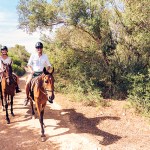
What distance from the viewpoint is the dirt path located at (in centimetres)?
811

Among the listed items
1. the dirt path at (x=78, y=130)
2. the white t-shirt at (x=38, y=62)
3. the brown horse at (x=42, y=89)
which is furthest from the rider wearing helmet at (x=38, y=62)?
the dirt path at (x=78, y=130)

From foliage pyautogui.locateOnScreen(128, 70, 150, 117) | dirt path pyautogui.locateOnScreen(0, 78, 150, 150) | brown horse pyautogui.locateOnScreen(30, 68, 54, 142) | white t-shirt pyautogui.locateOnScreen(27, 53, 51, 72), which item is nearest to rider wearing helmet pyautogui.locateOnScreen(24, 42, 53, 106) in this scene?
white t-shirt pyautogui.locateOnScreen(27, 53, 51, 72)

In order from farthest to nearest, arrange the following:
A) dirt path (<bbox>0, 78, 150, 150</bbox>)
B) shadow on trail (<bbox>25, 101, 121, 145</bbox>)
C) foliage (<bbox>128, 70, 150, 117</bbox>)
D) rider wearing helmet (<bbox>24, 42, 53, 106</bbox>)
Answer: foliage (<bbox>128, 70, 150, 117</bbox>)
rider wearing helmet (<bbox>24, 42, 53, 106</bbox>)
shadow on trail (<bbox>25, 101, 121, 145</bbox>)
dirt path (<bbox>0, 78, 150, 150</bbox>)

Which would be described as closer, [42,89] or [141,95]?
[42,89]

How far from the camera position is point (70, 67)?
1648 cm

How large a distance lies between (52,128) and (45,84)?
2.09 metres

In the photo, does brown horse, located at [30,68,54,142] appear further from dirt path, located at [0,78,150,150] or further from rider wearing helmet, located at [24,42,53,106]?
dirt path, located at [0,78,150,150]

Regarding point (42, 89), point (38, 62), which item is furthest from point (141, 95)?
point (42, 89)

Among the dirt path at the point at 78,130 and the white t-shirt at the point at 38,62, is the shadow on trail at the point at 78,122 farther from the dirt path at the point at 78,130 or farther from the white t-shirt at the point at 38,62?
the white t-shirt at the point at 38,62

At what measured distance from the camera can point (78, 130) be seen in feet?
30.8

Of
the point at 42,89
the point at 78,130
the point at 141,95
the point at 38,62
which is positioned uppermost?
the point at 38,62

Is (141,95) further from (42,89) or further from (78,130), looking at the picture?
(42,89)

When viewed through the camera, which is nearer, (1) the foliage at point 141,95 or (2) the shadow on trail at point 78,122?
(2) the shadow on trail at point 78,122

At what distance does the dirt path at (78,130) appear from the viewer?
26.6 feet
